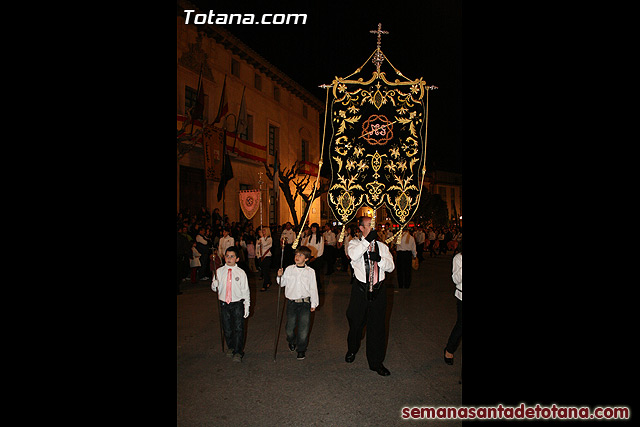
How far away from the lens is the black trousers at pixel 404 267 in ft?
38.6

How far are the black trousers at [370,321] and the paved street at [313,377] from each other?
24cm

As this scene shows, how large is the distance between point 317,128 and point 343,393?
3320cm

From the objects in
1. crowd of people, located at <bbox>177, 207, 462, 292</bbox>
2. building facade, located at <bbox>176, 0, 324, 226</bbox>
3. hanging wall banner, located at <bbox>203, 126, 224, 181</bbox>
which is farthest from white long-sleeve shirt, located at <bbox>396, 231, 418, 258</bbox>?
hanging wall banner, located at <bbox>203, 126, 224, 181</bbox>

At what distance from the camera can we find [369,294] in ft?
18.1

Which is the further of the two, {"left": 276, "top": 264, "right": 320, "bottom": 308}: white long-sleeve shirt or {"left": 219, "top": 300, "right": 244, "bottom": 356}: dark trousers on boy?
{"left": 276, "top": 264, "right": 320, "bottom": 308}: white long-sleeve shirt

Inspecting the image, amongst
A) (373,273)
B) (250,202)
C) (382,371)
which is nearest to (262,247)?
(250,202)

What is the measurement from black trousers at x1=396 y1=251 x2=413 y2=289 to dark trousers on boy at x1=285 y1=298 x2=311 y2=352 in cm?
607

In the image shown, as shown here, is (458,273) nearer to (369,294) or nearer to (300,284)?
(369,294)

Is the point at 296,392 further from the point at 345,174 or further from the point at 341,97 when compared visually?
the point at 341,97

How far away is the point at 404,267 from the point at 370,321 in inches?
256

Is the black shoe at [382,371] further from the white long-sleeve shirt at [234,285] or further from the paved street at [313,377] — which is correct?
the white long-sleeve shirt at [234,285]

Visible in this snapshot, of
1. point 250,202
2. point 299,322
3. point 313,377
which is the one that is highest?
point 250,202

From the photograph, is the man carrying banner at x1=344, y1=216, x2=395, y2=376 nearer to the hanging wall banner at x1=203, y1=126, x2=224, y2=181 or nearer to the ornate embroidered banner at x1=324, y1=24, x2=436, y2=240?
the ornate embroidered banner at x1=324, y1=24, x2=436, y2=240

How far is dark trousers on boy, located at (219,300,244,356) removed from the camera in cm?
573
